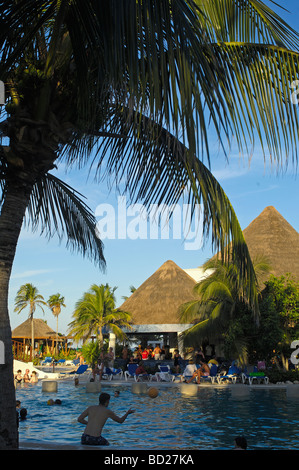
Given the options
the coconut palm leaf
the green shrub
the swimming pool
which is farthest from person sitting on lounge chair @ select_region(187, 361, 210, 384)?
the coconut palm leaf

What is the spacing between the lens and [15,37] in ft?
13.9

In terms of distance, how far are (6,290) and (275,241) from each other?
2643cm

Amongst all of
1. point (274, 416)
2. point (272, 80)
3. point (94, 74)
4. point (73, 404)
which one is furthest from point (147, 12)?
point (73, 404)

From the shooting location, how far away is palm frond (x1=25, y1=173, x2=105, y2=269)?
7.32 m

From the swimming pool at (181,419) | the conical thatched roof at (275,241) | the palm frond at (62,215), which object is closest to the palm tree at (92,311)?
the conical thatched roof at (275,241)

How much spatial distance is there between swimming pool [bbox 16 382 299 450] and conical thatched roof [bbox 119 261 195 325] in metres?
12.7

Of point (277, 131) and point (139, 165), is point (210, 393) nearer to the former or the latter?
point (139, 165)

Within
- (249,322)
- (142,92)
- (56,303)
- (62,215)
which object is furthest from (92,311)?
(56,303)

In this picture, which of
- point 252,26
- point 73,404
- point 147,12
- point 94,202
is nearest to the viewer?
point 147,12

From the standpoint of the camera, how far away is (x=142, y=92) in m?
2.64

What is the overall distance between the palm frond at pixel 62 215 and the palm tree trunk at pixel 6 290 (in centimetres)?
208

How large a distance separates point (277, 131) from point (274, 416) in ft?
33.9

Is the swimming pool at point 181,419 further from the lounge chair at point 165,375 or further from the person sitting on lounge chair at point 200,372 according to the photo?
the lounge chair at point 165,375

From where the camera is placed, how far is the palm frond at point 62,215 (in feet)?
24.0
